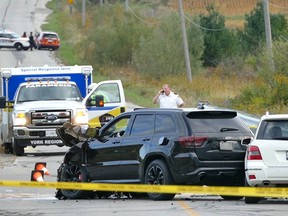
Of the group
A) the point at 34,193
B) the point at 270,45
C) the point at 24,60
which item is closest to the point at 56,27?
the point at 24,60

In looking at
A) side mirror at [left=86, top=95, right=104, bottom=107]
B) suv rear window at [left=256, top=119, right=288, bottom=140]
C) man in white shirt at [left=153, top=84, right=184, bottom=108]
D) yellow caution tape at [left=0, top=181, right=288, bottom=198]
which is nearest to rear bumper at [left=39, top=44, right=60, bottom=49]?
side mirror at [left=86, top=95, right=104, bottom=107]

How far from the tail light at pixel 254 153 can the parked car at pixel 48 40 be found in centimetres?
6100

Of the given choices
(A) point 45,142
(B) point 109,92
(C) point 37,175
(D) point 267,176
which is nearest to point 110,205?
(D) point 267,176

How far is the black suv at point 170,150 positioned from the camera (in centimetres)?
1723

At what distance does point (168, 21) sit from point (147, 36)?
230 inches

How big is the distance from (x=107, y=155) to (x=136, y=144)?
774mm

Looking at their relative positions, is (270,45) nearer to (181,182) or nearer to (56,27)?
(181,182)

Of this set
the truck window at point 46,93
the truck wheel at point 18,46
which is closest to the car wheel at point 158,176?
the truck window at point 46,93

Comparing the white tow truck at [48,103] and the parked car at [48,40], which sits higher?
the parked car at [48,40]

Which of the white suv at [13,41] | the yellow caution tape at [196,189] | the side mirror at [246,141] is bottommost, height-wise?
the yellow caution tape at [196,189]

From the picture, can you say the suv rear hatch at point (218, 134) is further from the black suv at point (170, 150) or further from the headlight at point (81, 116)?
the headlight at point (81, 116)

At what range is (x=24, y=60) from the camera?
233ft

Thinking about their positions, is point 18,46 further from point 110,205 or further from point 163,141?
point 110,205

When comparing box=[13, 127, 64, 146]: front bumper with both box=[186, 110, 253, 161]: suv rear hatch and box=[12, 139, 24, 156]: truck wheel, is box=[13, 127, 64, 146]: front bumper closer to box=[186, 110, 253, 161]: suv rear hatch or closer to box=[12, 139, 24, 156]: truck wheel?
box=[12, 139, 24, 156]: truck wheel
